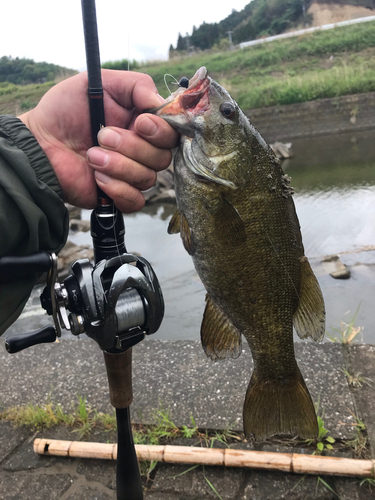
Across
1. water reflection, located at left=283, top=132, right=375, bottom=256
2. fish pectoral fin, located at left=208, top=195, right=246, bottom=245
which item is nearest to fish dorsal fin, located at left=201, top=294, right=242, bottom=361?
fish pectoral fin, located at left=208, top=195, right=246, bottom=245

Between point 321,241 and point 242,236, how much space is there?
5649mm

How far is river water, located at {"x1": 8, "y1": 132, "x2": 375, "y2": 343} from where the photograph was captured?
4.88m

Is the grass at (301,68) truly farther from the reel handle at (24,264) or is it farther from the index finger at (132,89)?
the reel handle at (24,264)

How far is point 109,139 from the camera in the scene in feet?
4.88

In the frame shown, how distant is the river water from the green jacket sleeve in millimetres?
3322

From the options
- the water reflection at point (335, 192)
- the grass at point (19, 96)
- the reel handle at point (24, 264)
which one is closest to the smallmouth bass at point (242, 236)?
the reel handle at point (24, 264)

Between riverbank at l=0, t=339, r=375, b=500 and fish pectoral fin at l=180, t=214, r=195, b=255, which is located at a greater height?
fish pectoral fin at l=180, t=214, r=195, b=255

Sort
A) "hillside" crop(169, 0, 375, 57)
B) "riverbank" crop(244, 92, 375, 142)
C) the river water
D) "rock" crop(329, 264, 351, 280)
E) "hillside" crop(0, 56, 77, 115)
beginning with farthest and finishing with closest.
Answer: "hillside" crop(169, 0, 375, 57)
"riverbank" crop(244, 92, 375, 142)
"rock" crop(329, 264, 351, 280)
the river water
"hillside" crop(0, 56, 77, 115)

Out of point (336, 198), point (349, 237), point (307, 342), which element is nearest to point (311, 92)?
point (336, 198)

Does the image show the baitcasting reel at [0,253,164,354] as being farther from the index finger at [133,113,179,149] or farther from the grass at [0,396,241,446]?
the grass at [0,396,241,446]

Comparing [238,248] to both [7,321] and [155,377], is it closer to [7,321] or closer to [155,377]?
[7,321]

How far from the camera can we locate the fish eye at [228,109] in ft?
5.03

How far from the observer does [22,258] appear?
1300 millimetres

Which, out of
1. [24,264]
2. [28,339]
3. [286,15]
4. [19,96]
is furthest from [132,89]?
[286,15]
